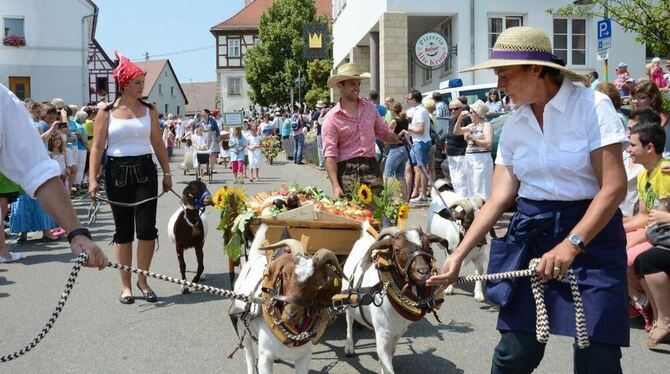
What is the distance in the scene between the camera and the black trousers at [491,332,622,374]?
3.21 m

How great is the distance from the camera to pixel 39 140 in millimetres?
3021

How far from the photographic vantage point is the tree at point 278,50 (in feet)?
199

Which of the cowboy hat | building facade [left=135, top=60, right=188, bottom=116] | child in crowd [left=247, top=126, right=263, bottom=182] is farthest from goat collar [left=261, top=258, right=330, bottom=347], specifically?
building facade [left=135, top=60, right=188, bottom=116]

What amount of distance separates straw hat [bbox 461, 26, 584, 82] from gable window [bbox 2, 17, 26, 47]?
157 feet

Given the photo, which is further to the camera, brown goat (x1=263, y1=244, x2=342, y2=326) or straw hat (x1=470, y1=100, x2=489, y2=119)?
straw hat (x1=470, y1=100, x2=489, y2=119)

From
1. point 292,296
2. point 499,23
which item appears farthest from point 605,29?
point 499,23

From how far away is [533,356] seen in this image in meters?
3.42

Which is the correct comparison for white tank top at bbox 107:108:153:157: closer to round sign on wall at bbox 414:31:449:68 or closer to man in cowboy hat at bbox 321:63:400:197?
man in cowboy hat at bbox 321:63:400:197

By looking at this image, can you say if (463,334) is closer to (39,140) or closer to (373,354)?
(373,354)

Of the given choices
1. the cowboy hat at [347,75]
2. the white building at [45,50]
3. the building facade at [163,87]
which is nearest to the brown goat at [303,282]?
the cowboy hat at [347,75]

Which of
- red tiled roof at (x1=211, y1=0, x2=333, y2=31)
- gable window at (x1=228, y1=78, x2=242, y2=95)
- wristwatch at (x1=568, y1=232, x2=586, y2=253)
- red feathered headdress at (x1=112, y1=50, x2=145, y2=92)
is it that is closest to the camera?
wristwatch at (x1=568, y1=232, x2=586, y2=253)

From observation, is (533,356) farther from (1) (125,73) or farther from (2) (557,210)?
(1) (125,73)

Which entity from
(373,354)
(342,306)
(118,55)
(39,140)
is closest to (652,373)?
(373,354)

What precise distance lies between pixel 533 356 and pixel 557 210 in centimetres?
71
